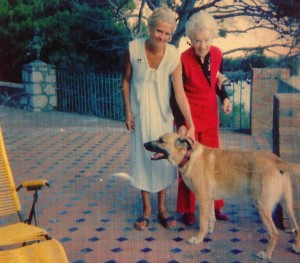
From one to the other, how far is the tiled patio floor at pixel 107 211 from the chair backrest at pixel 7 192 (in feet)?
2.03

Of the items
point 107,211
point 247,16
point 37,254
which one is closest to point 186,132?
point 107,211

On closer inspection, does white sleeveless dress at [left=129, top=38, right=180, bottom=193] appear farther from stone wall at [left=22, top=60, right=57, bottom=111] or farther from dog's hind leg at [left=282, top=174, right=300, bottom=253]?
stone wall at [left=22, top=60, right=57, bottom=111]

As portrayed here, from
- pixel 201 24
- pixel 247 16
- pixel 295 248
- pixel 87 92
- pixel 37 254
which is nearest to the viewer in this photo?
pixel 37 254

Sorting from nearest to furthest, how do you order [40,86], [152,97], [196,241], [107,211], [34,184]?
[34,184] → [196,241] → [152,97] → [107,211] → [40,86]

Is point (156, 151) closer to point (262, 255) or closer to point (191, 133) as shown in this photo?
point (191, 133)

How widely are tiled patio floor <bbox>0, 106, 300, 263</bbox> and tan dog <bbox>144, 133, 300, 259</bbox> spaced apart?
0.23 m

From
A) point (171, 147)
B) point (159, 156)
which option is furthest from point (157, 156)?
point (171, 147)

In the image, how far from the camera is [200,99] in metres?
4.17

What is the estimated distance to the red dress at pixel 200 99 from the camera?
4074mm

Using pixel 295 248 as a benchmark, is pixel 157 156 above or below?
above

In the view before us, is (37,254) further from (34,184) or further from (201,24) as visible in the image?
(201,24)

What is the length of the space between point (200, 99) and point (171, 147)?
2.01 ft

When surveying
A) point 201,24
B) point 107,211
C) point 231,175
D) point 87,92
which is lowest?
point 107,211

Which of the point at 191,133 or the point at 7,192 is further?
the point at 191,133
